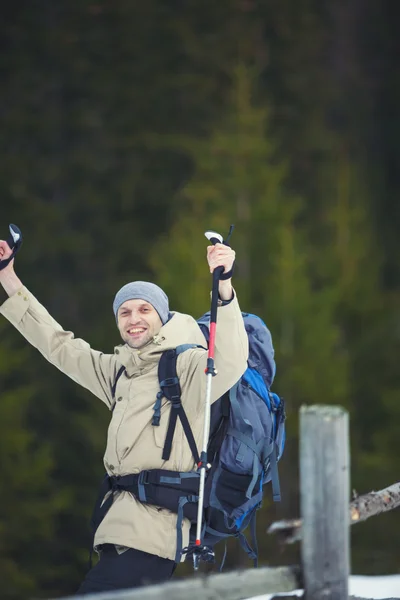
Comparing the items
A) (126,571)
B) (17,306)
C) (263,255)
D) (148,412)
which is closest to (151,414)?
(148,412)

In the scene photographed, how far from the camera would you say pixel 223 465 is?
16.6ft

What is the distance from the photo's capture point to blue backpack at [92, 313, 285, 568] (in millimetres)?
4883

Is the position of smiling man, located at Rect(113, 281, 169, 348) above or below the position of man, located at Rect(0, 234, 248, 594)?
above

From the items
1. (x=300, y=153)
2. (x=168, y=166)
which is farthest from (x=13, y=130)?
(x=300, y=153)

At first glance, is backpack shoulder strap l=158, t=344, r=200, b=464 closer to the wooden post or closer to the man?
the man

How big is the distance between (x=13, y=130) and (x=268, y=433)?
27.2 meters

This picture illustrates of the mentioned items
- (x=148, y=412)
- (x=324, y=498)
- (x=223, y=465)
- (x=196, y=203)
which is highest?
(x=196, y=203)

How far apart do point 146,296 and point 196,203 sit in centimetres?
1723

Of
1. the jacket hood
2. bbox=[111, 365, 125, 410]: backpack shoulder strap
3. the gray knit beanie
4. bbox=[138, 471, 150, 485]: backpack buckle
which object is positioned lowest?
bbox=[138, 471, 150, 485]: backpack buckle

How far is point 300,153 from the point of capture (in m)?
33.2

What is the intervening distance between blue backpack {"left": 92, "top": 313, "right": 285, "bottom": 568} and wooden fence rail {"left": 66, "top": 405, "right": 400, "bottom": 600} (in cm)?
78

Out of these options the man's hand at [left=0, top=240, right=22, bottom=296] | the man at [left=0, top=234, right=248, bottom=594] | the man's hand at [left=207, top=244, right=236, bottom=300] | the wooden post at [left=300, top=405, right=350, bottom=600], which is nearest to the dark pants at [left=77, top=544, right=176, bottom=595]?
the man at [left=0, top=234, right=248, bottom=594]

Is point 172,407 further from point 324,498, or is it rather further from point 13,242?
point 13,242

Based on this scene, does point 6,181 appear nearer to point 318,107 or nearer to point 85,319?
point 85,319
